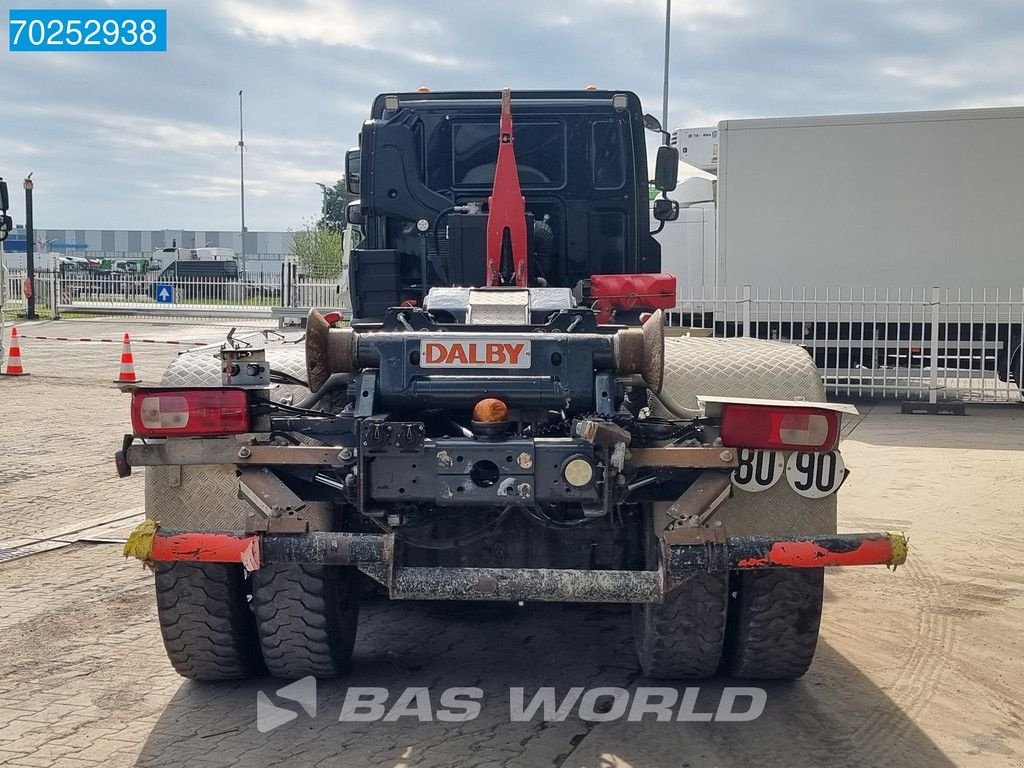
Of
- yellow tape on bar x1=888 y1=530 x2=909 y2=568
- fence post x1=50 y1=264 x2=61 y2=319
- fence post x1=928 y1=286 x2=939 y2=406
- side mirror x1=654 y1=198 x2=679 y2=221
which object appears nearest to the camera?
yellow tape on bar x1=888 y1=530 x2=909 y2=568

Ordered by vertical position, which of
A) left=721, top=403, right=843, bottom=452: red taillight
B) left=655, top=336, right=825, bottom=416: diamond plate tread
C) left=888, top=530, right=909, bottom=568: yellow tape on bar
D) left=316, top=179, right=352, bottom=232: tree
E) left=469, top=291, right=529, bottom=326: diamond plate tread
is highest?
left=316, top=179, right=352, bottom=232: tree

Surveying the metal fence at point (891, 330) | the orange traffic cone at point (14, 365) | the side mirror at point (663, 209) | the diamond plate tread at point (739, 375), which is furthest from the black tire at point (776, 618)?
the orange traffic cone at point (14, 365)

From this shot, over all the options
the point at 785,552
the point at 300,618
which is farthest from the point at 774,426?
the point at 300,618

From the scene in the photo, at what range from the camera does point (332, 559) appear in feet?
12.8

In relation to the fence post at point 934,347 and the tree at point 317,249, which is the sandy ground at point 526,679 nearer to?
the fence post at point 934,347

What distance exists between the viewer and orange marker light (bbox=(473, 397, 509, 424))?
392 cm

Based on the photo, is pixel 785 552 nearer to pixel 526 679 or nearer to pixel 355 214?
pixel 526 679

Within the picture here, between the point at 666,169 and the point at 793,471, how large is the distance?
3.46m

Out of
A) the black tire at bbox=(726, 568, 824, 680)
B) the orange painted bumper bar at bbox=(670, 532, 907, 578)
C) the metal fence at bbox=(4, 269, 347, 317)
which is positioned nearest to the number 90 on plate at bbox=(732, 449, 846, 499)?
the orange painted bumper bar at bbox=(670, 532, 907, 578)

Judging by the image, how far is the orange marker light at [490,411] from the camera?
12.9 feet

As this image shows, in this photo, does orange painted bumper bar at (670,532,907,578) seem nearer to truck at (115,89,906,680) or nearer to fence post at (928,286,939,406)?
truck at (115,89,906,680)

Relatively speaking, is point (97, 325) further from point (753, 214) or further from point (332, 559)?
point (332, 559)

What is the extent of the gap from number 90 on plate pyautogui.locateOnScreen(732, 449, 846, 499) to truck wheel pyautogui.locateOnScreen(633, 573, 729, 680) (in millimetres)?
378

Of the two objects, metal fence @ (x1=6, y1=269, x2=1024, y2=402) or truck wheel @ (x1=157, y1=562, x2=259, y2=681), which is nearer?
truck wheel @ (x1=157, y1=562, x2=259, y2=681)
